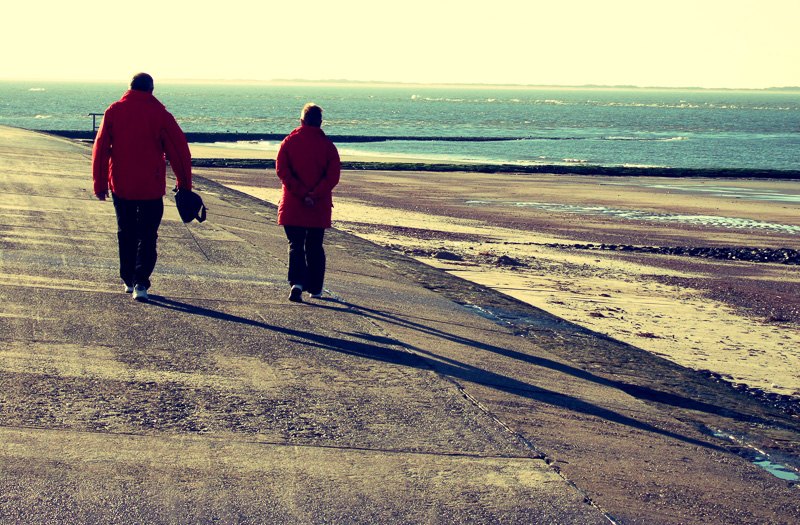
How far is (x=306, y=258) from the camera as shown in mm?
7086

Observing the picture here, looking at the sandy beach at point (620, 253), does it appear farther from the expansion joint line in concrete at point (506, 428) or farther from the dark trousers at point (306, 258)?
the dark trousers at point (306, 258)

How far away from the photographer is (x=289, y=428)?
411 centimetres

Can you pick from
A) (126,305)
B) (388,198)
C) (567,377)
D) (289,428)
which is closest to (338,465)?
(289,428)

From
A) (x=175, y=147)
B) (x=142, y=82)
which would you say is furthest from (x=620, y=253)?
(x=142, y=82)

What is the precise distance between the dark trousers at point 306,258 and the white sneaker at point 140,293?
118cm

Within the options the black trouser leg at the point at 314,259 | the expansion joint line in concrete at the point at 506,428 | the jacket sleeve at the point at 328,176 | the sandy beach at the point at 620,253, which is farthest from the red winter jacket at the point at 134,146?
the sandy beach at the point at 620,253

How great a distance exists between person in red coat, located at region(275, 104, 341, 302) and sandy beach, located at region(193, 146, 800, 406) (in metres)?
3.30

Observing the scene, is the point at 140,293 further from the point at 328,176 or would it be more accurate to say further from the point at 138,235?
the point at 328,176

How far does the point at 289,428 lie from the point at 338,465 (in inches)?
18.4

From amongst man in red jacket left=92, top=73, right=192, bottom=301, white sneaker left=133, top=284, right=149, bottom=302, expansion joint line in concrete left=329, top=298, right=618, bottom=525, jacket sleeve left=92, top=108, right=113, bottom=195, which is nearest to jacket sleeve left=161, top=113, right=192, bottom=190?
man in red jacket left=92, top=73, right=192, bottom=301

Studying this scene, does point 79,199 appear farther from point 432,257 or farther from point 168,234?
point 432,257

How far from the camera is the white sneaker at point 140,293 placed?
20.6 feet

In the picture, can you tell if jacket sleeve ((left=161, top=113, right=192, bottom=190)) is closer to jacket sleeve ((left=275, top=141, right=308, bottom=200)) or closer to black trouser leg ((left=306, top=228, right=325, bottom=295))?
jacket sleeve ((left=275, top=141, right=308, bottom=200))

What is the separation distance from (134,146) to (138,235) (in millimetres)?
663
